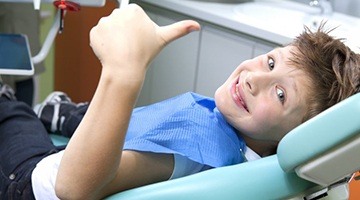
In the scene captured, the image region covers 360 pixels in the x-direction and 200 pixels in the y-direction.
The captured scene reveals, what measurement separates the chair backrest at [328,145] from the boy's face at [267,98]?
0.26 m

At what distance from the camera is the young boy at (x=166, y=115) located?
107cm

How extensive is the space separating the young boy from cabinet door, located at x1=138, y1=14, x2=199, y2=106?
3.30ft

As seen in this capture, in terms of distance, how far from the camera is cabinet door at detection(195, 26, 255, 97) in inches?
90.4

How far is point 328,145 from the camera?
0.98 metres

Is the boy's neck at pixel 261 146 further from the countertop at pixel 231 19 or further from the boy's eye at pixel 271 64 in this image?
the countertop at pixel 231 19

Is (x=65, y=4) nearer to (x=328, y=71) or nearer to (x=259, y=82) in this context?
(x=259, y=82)

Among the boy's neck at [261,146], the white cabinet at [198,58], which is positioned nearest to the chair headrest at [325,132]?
the boy's neck at [261,146]

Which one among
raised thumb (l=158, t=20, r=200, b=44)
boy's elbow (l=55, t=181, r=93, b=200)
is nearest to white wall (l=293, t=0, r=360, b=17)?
raised thumb (l=158, t=20, r=200, b=44)

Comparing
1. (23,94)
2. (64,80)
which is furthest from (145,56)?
(64,80)

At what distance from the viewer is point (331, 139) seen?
3.22 feet

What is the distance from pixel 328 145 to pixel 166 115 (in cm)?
48

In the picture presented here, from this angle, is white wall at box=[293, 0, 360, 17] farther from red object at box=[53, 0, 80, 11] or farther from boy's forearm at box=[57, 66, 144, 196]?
boy's forearm at box=[57, 66, 144, 196]

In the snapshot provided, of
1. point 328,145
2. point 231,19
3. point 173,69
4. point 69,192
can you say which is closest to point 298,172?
point 328,145

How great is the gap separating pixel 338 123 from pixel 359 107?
4cm
